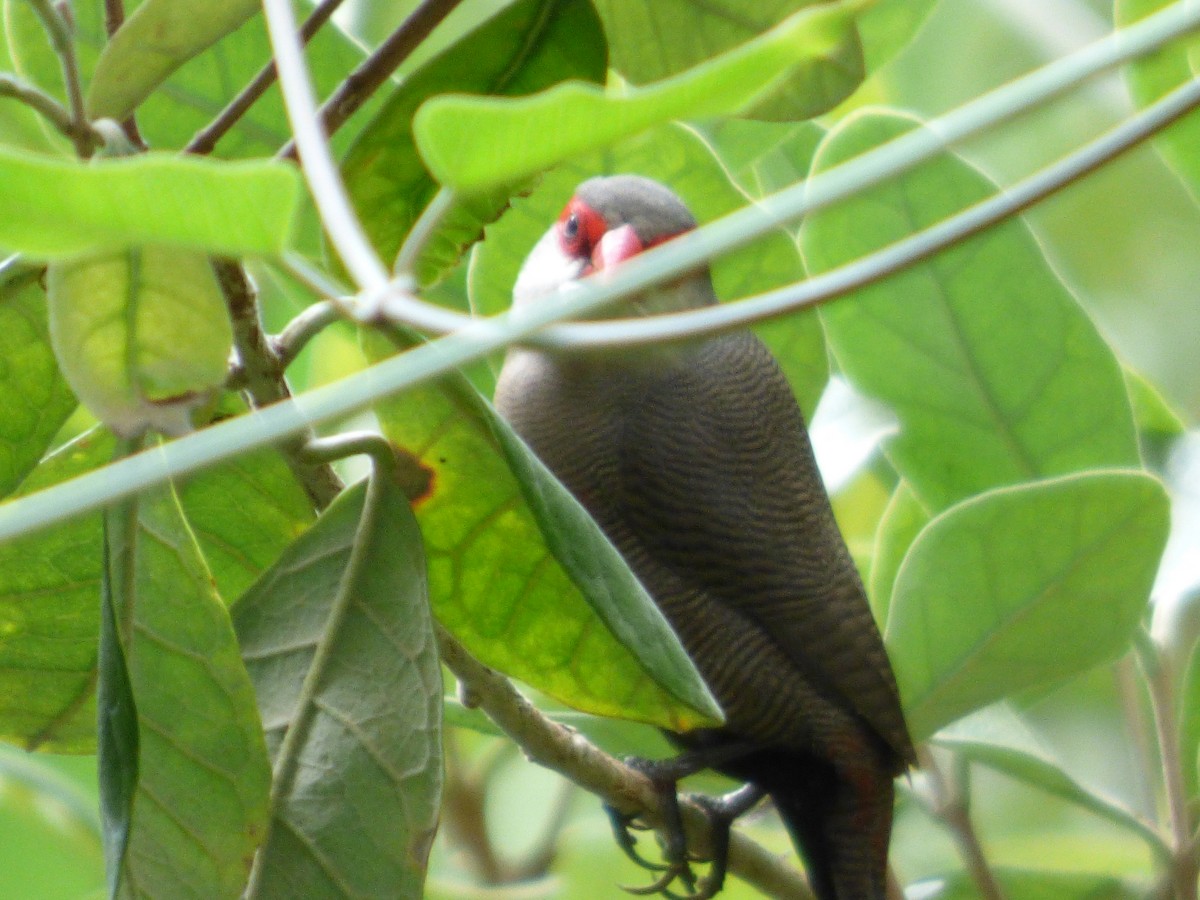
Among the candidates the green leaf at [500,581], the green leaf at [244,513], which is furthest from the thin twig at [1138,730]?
the green leaf at [244,513]

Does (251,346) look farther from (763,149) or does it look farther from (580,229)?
(580,229)

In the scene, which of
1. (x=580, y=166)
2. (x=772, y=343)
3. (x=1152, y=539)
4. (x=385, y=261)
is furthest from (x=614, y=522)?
(x=385, y=261)

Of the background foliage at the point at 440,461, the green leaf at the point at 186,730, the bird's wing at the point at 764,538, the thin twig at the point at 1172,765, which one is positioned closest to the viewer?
the background foliage at the point at 440,461

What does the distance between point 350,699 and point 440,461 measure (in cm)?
15

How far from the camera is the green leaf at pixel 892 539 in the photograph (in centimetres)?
154

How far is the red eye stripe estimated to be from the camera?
80.3 inches

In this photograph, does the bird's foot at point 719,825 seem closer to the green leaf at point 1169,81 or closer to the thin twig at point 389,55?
the green leaf at point 1169,81

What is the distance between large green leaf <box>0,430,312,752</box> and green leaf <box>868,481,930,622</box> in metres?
0.67

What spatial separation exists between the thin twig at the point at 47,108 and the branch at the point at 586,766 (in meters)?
0.40

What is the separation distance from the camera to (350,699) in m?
0.91

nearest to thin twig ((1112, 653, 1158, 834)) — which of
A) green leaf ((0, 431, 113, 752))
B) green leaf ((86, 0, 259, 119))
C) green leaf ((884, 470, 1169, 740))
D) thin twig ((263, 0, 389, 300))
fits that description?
green leaf ((884, 470, 1169, 740))

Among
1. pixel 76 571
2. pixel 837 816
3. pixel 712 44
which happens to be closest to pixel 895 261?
pixel 712 44

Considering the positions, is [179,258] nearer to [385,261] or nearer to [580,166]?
[385,261]

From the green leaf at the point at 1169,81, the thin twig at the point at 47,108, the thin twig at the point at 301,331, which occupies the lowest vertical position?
the thin twig at the point at 301,331
